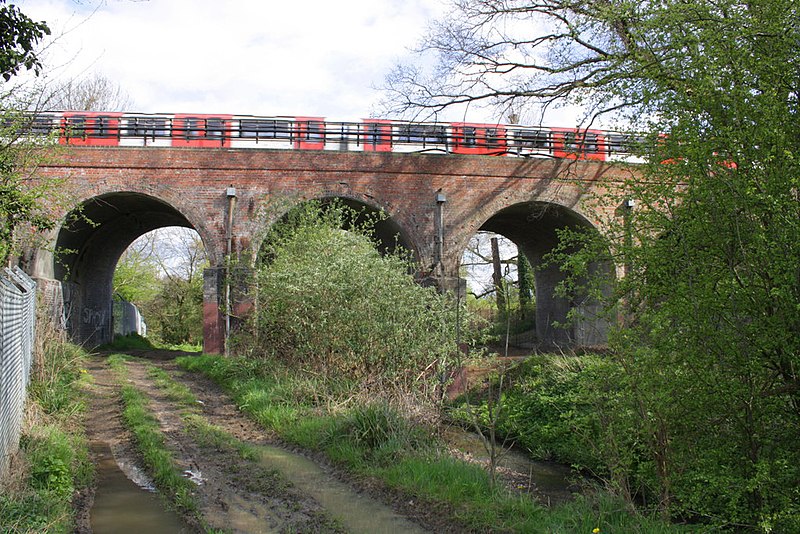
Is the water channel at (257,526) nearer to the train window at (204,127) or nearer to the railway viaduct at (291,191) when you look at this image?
the railway viaduct at (291,191)

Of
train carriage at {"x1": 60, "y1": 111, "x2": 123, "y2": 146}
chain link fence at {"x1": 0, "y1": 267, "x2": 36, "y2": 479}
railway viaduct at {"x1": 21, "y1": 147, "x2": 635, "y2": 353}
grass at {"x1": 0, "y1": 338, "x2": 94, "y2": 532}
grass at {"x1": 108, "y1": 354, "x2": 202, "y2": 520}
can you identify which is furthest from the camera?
train carriage at {"x1": 60, "y1": 111, "x2": 123, "y2": 146}

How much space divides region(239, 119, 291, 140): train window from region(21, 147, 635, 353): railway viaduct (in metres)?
0.76

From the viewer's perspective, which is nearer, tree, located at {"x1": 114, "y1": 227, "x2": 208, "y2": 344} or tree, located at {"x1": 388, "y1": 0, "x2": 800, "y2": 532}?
tree, located at {"x1": 388, "y1": 0, "x2": 800, "y2": 532}

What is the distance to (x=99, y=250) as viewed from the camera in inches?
961

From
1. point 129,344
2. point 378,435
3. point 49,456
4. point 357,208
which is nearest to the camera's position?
point 49,456

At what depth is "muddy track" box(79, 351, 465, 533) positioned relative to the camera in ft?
19.7

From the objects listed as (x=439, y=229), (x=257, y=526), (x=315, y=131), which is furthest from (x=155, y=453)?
(x=315, y=131)

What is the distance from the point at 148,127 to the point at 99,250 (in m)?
6.76

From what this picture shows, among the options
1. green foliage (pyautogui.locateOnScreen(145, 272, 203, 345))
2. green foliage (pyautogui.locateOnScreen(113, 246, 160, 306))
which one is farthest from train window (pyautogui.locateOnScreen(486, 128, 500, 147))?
green foliage (pyautogui.locateOnScreen(113, 246, 160, 306))

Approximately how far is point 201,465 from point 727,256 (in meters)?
5.88

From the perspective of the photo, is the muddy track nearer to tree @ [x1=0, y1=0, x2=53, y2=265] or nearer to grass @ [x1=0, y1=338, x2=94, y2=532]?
grass @ [x1=0, y1=338, x2=94, y2=532]

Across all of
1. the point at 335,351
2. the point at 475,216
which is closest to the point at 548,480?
the point at 335,351

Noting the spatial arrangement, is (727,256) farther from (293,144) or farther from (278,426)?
(293,144)

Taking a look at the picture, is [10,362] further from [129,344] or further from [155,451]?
[129,344]
